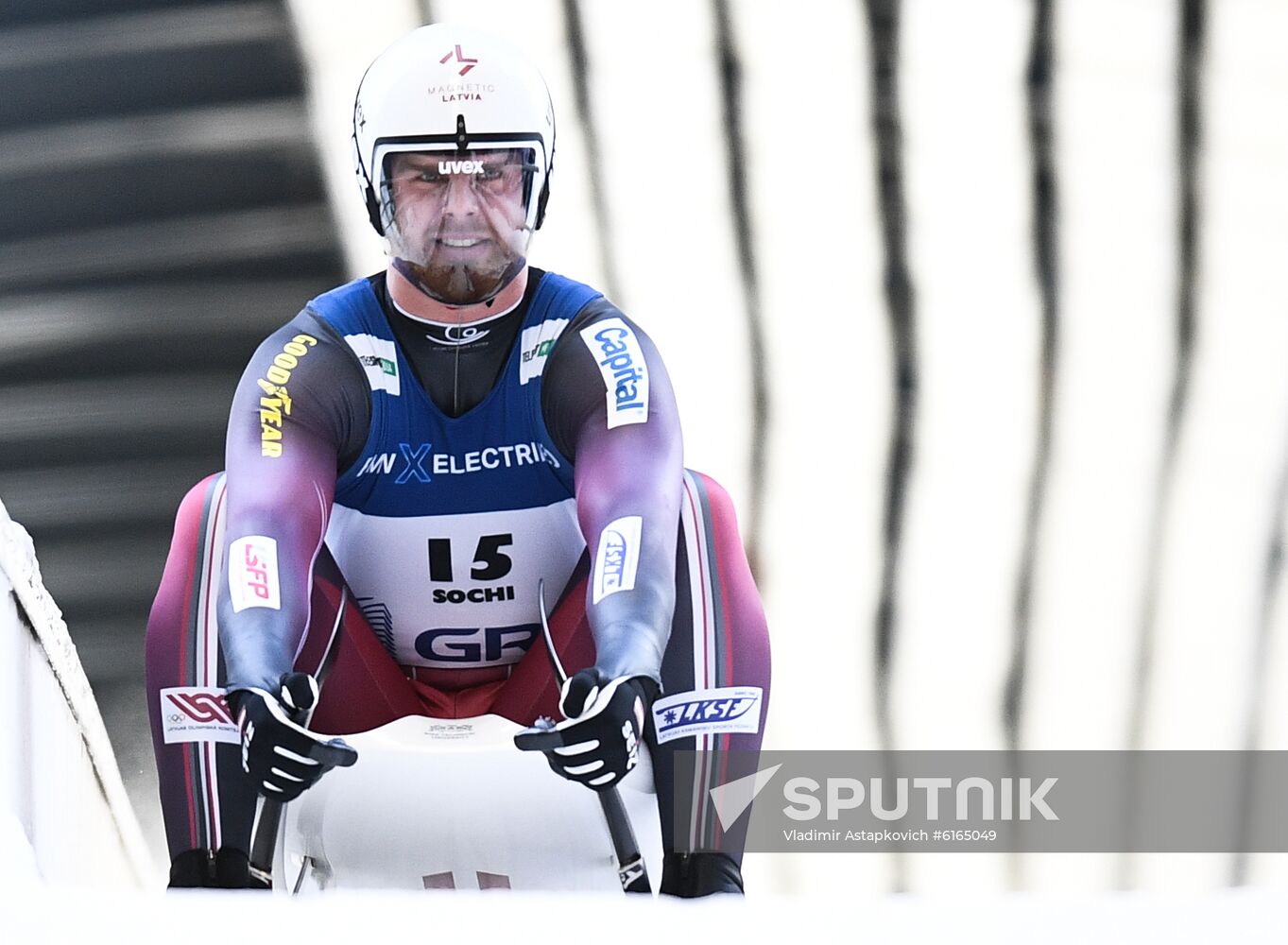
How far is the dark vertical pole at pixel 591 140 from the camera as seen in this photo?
3.89m

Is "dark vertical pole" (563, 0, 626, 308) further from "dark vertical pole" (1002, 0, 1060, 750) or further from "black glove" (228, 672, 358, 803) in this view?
"black glove" (228, 672, 358, 803)

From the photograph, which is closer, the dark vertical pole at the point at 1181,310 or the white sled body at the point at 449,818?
the white sled body at the point at 449,818

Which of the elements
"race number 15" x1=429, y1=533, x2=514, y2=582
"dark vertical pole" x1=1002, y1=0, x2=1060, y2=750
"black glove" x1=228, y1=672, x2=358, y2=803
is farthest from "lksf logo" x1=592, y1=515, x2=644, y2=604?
"dark vertical pole" x1=1002, y1=0, x2=1060, y2=750

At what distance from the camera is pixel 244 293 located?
393 centimetres

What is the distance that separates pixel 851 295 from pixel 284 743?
222 centimetres

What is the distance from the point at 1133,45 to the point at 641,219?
120 centimetres

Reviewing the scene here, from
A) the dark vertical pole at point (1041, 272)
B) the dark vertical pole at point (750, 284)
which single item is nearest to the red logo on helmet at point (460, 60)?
the dark vertical pole at point (750, 284)

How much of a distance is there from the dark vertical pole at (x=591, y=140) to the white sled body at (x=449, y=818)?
1.81 metres

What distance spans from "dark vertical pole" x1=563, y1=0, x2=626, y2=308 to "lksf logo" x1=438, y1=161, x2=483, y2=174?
1517mm

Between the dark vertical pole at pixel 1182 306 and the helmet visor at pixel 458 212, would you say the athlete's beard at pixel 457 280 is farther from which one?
the dark vertical pole at pixel 1182 306

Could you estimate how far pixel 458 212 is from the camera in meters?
2.44

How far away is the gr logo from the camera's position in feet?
8.53

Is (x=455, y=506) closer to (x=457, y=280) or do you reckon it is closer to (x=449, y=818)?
(x=457, y=280)

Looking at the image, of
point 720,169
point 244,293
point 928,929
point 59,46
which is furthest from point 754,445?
point 928,929
